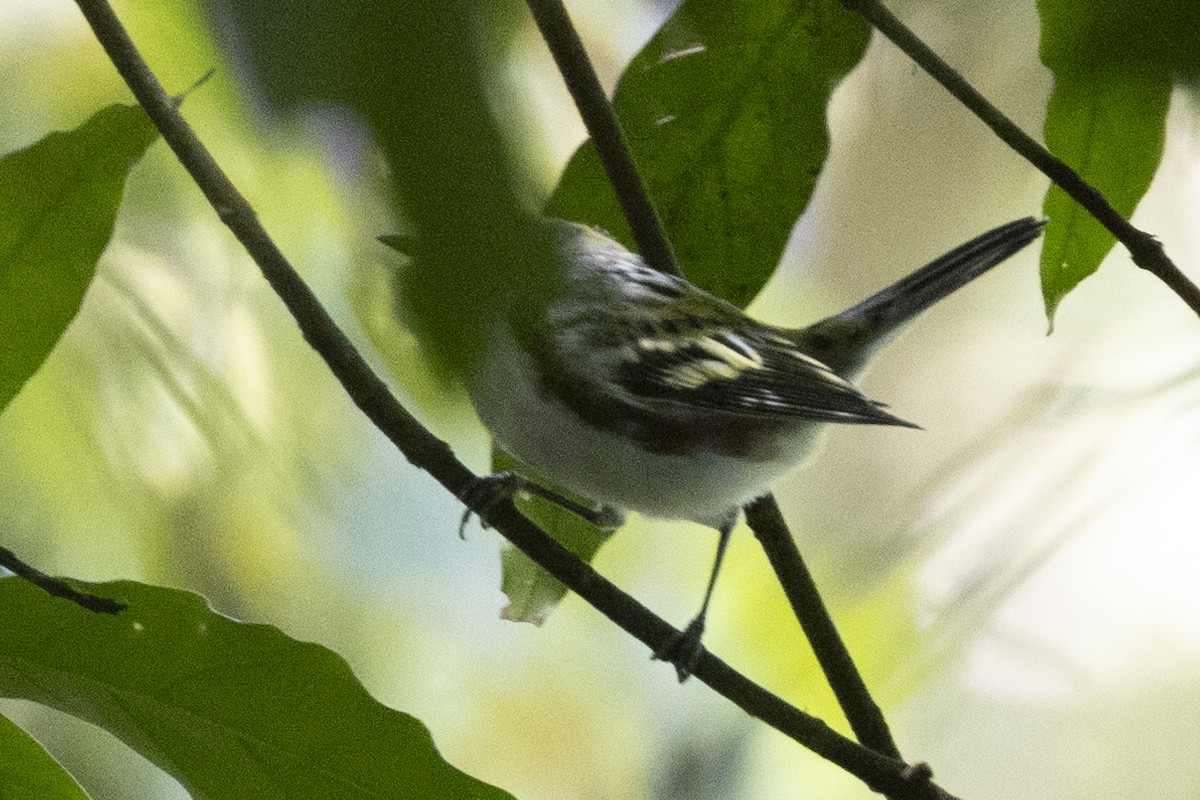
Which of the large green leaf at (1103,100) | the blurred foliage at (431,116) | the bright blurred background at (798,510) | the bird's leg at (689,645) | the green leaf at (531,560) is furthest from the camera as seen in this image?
the bright blurred background at (798,510)

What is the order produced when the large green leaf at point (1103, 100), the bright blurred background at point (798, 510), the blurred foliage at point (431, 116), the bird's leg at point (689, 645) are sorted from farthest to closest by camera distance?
1. the bright blurred background at point (798, 510)
2. the bird's leg at point (689, 645)
3. the large green leaf at point (1103, 100)
4. the blurred foliage at point (431, 116)

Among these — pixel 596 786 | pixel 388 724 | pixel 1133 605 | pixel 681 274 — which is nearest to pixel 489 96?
pixel 388 724

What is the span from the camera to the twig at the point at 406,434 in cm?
39

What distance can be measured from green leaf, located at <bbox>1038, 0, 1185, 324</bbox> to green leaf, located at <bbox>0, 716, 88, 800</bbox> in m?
0.44

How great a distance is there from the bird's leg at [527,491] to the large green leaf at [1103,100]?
0.86 feet

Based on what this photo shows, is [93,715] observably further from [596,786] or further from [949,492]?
[949,492]

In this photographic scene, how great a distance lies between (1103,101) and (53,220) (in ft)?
1.51

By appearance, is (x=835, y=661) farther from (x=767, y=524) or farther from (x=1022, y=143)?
(x=1022, y=143)

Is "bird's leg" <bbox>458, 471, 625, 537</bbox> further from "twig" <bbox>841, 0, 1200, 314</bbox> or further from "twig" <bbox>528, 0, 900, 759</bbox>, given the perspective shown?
"twig" <bbox>841, 0, 1200, 314</bbox>

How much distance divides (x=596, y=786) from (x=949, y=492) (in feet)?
1.36

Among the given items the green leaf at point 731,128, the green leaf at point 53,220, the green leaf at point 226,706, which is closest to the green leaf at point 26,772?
the green leaf at point 226,706

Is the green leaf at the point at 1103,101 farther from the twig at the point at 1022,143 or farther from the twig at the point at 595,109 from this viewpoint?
the twig at the point at 595,109

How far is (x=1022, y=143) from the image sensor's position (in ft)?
1.48

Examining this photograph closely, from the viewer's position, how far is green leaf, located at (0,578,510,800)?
39cm
